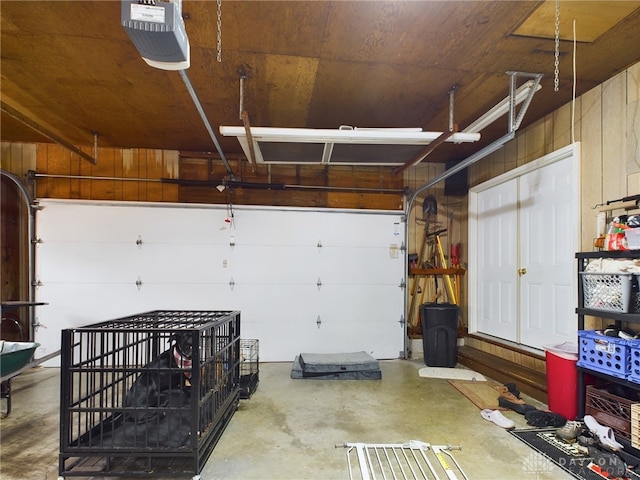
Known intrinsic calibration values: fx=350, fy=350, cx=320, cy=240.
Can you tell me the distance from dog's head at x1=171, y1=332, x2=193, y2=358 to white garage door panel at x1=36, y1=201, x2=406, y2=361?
2.37 m

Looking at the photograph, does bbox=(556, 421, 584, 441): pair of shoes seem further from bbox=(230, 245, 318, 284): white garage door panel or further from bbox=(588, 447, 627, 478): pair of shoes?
bbox=(230, 245, 318, 284): white garage door panel

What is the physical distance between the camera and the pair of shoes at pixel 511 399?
3018 millimetres

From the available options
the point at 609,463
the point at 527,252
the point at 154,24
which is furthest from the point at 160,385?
the point at 527,252

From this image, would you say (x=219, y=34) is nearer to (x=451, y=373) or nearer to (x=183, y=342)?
(x=183, y=342)

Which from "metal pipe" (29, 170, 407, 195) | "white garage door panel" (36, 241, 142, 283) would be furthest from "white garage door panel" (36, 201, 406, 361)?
"metal pipe" (29, 170, 407, 195)

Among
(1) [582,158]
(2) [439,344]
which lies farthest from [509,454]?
(1) [582,158]

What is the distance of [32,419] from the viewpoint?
9.43ft

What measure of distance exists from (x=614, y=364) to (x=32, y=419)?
4442 mm

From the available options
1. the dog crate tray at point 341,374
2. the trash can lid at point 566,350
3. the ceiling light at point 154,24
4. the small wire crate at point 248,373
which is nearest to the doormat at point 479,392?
the trash can lid at point 566,350

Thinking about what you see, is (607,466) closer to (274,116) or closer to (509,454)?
(509,454)

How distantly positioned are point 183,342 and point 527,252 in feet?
12.0

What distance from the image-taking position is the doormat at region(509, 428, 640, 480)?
2.11 m

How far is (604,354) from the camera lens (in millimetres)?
2469

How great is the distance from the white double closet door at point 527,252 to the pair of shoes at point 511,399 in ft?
2.07
